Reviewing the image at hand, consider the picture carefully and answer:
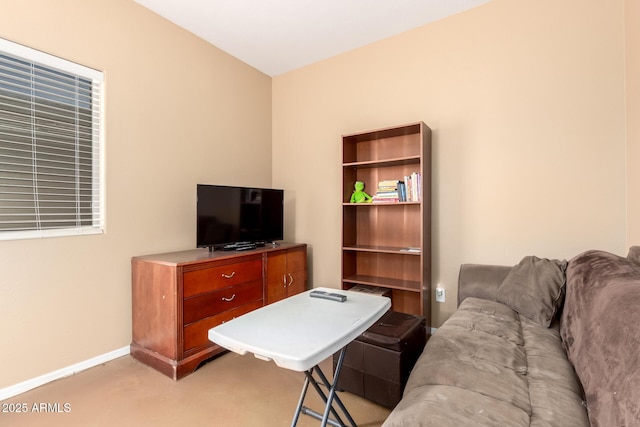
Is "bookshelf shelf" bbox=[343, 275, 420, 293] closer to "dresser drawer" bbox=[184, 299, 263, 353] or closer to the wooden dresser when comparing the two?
the wooden dresser

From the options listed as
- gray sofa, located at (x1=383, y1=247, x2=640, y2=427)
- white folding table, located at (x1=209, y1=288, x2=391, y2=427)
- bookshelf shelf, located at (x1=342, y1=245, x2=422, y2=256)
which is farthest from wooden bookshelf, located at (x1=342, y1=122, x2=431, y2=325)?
white folding table, located at (x1=209, y1=288, x2=391, y2=427)

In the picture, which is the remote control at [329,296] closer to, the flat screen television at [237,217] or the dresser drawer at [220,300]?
the dresser drawer at [220,300]

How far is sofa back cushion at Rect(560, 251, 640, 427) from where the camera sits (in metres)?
0.89

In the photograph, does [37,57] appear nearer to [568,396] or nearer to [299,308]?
[299,308]

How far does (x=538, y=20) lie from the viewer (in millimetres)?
2330

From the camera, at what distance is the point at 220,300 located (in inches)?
94.2

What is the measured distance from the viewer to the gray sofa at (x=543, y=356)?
0.98m

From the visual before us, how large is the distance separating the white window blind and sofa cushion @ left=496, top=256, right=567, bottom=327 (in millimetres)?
2996

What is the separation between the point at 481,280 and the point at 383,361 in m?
1.08

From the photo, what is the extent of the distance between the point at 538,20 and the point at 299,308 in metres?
2.83

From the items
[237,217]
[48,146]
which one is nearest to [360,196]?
[237,217]

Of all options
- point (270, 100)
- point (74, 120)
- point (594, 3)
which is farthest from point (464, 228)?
point (74, 120)

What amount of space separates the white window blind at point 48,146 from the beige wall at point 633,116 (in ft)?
12.2

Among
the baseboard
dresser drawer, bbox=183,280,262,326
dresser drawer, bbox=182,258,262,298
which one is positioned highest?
dresser drawer, bbox=182,258,262,298
